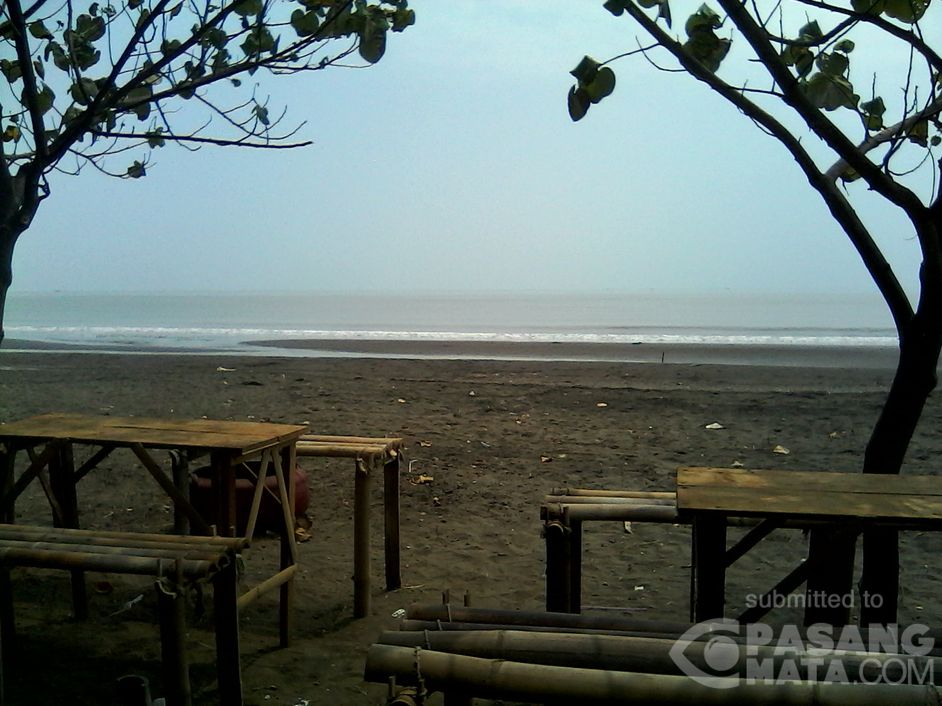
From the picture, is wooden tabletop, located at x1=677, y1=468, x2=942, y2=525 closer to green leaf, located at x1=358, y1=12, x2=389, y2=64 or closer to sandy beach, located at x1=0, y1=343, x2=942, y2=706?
sandy beach, located at x1=0, y1=343, x2=942, y2=706

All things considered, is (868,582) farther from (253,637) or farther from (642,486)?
(642,486)

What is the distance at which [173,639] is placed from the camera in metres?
2.74

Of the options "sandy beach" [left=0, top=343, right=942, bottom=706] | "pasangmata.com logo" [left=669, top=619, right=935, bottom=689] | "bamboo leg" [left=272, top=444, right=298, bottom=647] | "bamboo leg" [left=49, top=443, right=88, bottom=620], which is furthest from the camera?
"bamboo leg" [left=49, top=443, right=88, bottom=620]

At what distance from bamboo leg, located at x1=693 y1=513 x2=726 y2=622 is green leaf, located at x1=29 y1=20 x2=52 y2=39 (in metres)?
3.41

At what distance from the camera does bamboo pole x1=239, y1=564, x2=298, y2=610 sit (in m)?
3.55

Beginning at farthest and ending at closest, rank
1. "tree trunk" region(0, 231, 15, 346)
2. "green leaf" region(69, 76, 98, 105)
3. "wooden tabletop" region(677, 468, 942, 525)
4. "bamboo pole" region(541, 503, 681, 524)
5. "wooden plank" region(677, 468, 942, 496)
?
1. "bamboo pole" region(541, 503, 681, 524)
2. "green leaf" region(69, 76, 98, 105)
3. "tree trunk" region(0, 231, 15, 346)
4. "wooden plank" region(677, 468, 942, 496)
5. "wooden tabletop" region(677, 468, 942, 525)

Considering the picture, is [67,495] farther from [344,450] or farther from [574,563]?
[574,563]

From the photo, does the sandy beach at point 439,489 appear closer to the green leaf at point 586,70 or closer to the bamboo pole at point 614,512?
the bamboo pole at point 614,512

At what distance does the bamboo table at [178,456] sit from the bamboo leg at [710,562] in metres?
1.82

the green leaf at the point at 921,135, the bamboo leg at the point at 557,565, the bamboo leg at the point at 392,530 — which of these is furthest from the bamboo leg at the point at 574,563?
the green leaf at the point at 921,135

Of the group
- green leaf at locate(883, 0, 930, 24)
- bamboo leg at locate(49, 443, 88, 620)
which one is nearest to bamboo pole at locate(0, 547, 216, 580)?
bamboo leg at locate(49, 443, 88, 620)

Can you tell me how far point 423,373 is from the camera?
16.5 meters

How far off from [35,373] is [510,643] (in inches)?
643

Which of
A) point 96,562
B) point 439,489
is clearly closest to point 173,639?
point 96,562
